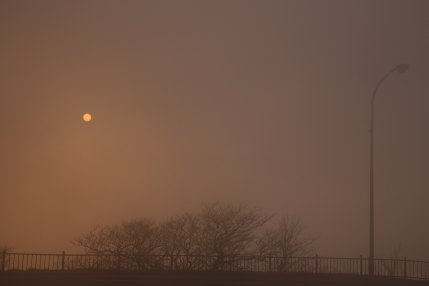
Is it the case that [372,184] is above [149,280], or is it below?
above

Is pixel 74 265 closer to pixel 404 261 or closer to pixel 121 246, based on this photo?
pixel 121 246

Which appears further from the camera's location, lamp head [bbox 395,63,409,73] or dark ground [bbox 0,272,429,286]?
lamp head [bbox 395,63,409,73]

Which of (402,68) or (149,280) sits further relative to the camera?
(402,68)

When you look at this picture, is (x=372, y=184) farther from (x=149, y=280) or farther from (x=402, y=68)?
(x=149, y=280)

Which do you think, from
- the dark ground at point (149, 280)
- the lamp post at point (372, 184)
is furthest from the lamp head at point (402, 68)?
the dark ground at point (149, 280)

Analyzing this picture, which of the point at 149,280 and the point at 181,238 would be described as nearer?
the point at 149,280

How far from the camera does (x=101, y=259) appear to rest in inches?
1250

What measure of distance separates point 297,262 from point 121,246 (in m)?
11.5

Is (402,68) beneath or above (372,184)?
above

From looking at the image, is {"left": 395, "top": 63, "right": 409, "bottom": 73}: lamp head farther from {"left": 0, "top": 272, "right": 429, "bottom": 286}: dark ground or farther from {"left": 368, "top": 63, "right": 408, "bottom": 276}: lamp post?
{"left": 0, "top": 272, "right": 429, "bottom": 286}: dark ground

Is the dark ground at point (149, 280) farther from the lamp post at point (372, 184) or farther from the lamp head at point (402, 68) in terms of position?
the lamp head at point (402, 68)

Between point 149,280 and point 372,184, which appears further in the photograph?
point 372,184

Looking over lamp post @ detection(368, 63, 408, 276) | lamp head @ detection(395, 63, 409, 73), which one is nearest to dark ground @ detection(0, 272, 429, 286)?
lamp post @ detection(368, 63, 408, 276)

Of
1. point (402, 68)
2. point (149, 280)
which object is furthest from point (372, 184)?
point (149, 280)
